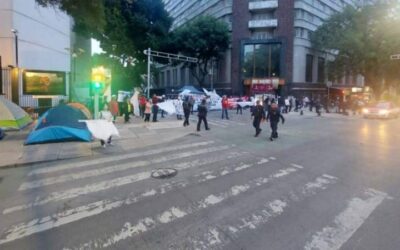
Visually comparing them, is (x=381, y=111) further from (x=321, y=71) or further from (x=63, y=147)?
(x=321, y=71)

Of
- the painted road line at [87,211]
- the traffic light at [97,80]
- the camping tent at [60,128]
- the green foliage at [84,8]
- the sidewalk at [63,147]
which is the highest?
the green foliage at [84,8]

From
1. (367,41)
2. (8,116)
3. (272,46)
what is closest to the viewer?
(8,116)

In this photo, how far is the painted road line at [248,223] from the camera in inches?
179

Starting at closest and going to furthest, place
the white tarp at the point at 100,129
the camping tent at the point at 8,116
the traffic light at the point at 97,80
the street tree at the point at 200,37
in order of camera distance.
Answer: the white tarp at the point at 100,129, the traffic light at the point at 97,80, the camping tent at the point at 8,116, the street tree at the point at 200,37

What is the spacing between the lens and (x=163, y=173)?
8.38 metres

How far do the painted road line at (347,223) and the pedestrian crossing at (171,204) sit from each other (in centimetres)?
1

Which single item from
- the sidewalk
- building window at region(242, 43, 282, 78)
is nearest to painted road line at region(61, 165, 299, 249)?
the sidewalk

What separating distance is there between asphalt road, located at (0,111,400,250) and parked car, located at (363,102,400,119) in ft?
57.3

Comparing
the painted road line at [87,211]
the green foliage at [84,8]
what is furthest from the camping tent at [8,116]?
the painted road line at [87,211]

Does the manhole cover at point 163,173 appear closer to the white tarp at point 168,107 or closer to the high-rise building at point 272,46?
the white tarp at point 168,107

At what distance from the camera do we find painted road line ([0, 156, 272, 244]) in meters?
5.14

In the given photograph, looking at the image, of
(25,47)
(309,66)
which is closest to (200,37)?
(309,66)

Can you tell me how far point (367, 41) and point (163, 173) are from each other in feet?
128

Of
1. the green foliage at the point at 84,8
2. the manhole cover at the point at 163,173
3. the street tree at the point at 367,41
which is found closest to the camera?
the manhole cover at the point at 163,173
